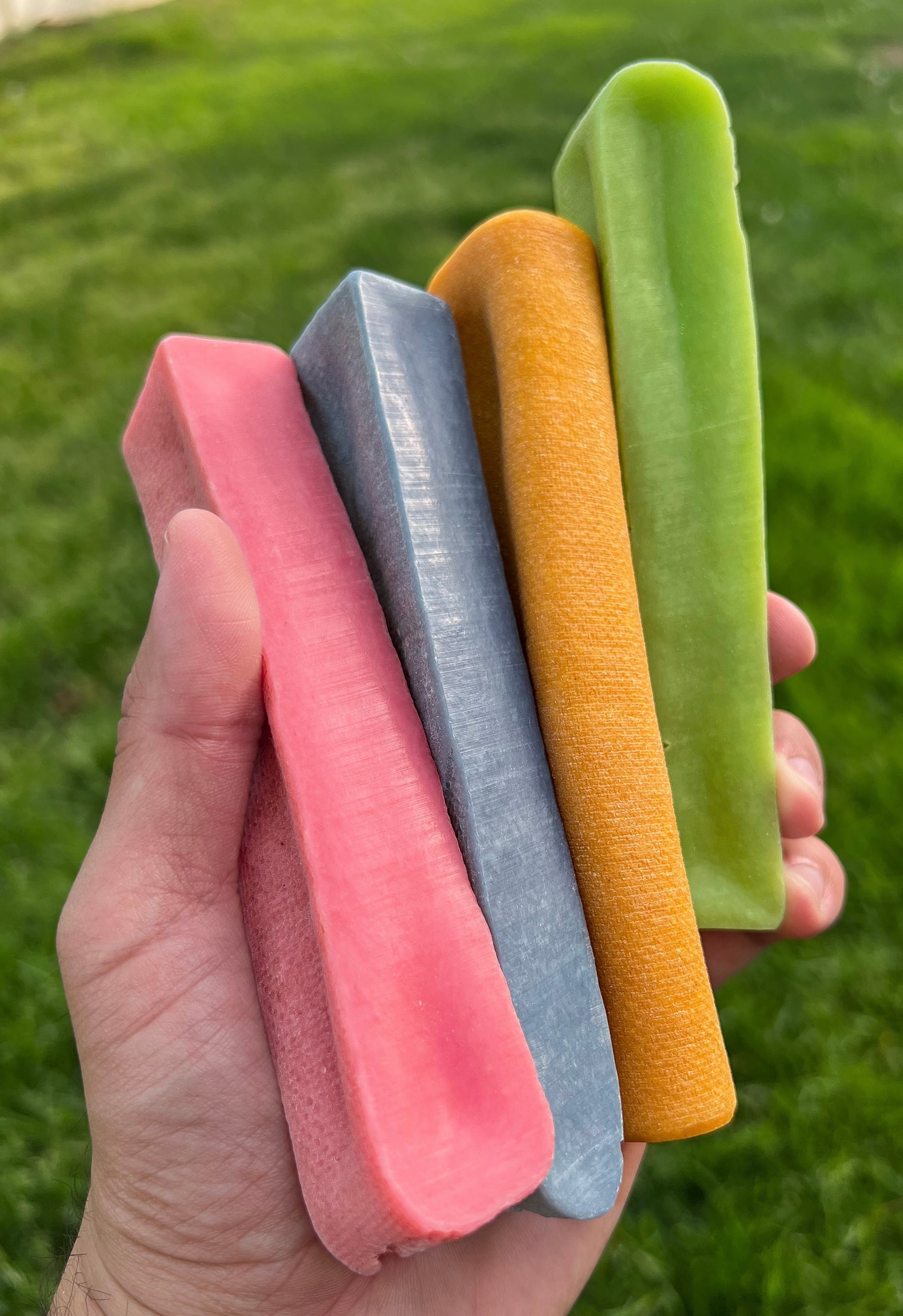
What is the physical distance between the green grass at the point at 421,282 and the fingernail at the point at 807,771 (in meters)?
0.38

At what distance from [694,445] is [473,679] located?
36 centimetres

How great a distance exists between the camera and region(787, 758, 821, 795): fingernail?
4.33 ft

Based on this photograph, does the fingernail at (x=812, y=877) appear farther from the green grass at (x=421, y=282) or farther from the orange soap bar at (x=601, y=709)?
the orange soap bar at (x=601, y=709)

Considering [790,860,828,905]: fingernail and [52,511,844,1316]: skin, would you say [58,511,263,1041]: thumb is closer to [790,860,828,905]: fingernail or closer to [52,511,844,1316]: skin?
[52,511,844,1316]: skin

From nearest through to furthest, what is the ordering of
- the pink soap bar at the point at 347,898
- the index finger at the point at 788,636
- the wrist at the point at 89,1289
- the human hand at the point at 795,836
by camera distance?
the pink soap bar at the point at 347,898, the wrist at the point at 89,1289, the human hand at the point at 795,836, the index finger at the point at 788,636

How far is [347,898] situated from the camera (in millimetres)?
734

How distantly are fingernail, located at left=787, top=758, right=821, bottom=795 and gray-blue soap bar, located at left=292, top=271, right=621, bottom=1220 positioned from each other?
0.61 meters

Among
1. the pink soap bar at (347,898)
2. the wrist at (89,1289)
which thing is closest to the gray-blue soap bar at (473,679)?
the pink soap bar at (347,898)

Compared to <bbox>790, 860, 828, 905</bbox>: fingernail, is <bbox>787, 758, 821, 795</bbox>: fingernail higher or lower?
higher

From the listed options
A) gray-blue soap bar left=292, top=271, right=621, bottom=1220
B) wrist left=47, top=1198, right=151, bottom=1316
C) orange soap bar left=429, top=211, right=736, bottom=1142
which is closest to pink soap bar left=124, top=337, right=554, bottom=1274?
gray-blue soap bar left=292, top=271, right=621, bottom=1220

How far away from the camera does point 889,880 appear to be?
1.62m

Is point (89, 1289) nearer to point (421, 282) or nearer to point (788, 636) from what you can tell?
point (788, 636)

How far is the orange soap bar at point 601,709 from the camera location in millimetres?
839

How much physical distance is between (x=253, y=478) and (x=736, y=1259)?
116 centimetres
